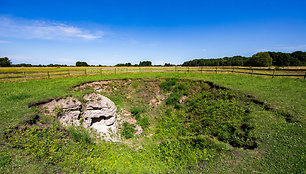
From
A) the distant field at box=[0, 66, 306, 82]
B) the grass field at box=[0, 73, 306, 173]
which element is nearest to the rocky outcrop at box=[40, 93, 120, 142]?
the grass field at box=[0, 73, 306, 173]

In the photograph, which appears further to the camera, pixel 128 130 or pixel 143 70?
pixel 143 70

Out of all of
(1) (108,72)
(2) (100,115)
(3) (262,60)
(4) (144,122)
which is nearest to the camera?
(2) (100,115)

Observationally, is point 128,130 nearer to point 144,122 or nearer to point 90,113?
point 144,122

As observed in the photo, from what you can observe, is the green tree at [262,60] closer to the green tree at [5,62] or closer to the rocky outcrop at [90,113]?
the rocky outcrop at [90,113]

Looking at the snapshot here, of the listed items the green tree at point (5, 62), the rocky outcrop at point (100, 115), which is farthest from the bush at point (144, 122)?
the green tree at point (5, 62)

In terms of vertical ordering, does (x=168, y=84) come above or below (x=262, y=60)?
below

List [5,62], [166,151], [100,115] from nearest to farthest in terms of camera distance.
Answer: [166,151] < [100,115] < [5,62]

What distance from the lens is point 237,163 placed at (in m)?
6.05

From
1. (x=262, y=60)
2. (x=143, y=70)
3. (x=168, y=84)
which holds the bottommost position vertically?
(x=168, y=84)

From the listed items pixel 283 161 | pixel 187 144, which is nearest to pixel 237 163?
pixel 283 161

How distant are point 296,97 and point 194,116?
8.51 m

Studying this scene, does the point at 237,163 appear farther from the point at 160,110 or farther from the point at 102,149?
the point at 160,110

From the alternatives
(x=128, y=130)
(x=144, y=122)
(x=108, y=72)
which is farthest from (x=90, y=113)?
(x=108, y=72)

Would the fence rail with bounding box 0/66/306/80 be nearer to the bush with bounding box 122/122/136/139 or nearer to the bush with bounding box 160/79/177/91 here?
the bush with bounding box 160/79/177/91
